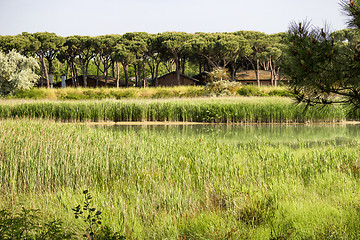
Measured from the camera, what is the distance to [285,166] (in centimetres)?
675

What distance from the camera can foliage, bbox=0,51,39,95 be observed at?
30.6m

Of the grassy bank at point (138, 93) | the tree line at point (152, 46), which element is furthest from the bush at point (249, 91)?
the tree line at point (152, 46)

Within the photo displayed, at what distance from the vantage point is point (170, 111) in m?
20.9

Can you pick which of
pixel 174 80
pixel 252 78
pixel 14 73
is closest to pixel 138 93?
pixel 14 73

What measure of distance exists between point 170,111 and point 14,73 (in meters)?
18.5

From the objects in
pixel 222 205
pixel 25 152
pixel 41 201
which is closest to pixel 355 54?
pixel 222 205

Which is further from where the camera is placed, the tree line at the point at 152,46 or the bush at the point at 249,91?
the tree line at the point at 152,46

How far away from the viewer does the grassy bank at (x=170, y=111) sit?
20188mm

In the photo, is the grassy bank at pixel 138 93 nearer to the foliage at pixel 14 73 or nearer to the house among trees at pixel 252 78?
the foliage at pixel 14 73

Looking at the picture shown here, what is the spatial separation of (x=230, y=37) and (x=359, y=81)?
41960 mm

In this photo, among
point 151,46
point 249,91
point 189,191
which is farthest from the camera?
point 151,46

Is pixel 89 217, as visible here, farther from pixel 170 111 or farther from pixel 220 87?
pixel 220 87

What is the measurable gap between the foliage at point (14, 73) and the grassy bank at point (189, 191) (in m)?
25.1

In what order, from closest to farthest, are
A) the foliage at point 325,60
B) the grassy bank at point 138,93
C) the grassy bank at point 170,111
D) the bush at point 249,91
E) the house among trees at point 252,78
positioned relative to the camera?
1. the foliage at point 325,60
2. the grassy bank at point 170,111
3. the grassy bank at point 138,93
4. the bush at point 249,91
5. the house among trees at point 252,78
